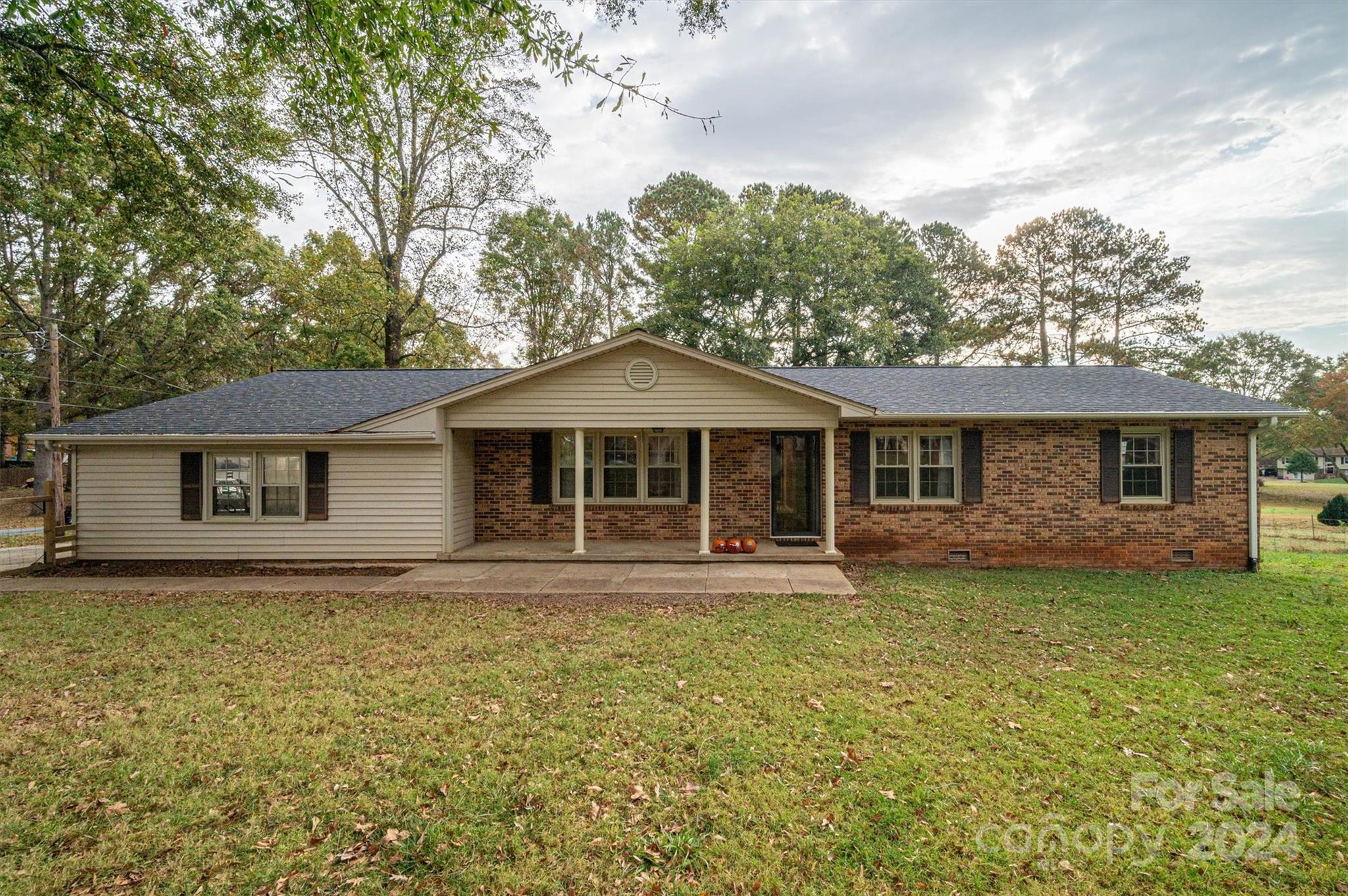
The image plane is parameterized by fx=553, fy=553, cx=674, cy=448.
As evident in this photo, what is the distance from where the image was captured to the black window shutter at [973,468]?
991 centimetres

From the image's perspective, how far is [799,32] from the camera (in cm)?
768

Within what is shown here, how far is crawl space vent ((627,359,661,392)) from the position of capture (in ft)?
31.3

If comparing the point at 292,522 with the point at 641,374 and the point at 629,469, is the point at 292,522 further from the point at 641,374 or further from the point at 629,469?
the point at 641,374

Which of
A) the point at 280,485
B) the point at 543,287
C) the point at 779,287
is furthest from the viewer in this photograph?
the point at 543,287

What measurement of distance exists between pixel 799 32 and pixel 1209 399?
9.43 meters

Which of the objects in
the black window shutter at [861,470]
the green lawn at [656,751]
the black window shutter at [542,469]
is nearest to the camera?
the green lawn at [656,751]

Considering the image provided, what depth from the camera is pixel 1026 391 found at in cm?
1079

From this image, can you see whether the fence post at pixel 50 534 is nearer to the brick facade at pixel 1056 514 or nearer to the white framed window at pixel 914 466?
the brick facade at pixel 1056 514

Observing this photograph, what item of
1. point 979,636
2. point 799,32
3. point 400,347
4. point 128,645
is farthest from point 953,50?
point 400,347

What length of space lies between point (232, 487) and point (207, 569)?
147cm

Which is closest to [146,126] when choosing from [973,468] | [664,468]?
[664,468]

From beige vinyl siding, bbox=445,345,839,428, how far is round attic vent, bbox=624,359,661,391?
62 mm

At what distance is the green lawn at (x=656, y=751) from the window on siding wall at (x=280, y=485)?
3520 millimetres

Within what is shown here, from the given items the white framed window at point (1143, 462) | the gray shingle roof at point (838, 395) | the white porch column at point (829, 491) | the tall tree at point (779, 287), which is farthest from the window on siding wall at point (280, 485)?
the white framed window at point (1143, 462)
